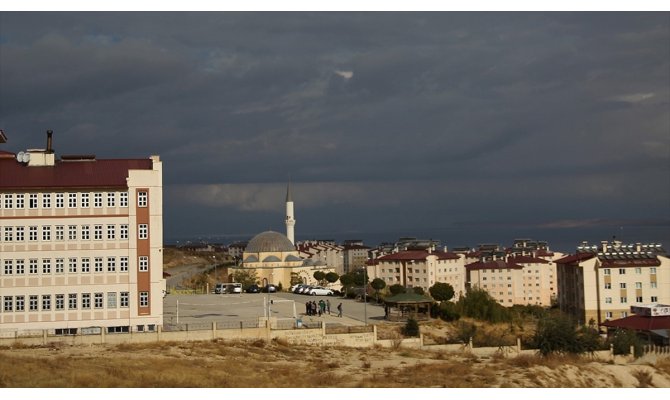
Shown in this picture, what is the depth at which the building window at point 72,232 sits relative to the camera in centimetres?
3731

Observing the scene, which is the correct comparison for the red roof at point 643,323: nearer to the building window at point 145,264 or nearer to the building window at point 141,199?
the building window at point 145,264

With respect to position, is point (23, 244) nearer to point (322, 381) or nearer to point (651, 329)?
point (322, 381)

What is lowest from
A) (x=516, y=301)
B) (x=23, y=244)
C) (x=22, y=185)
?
(x=516, y=301)

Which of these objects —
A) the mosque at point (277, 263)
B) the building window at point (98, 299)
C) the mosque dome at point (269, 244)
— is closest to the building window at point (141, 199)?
the building window at point (98, 299)

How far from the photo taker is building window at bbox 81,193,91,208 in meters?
37.4

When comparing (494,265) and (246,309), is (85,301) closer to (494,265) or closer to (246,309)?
(246,309)

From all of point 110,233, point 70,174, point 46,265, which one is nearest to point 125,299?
point 110,233

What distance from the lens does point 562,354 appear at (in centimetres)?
3672

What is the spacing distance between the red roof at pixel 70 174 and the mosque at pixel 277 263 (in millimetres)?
41105

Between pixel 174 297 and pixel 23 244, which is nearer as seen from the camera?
pixel 23 244
